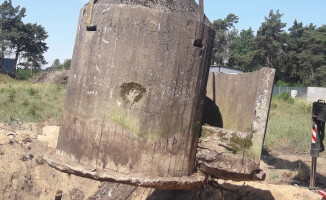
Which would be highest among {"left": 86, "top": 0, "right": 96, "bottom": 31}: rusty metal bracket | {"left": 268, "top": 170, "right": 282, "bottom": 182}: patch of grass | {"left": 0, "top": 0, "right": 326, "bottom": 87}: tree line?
{"left": 0, "top": 0, "right": 326, "bottom": 87}: tree line

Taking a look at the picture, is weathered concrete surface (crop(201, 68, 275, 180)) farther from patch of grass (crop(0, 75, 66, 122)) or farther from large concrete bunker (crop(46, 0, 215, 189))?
patch of grass (crop(0, 75, 66, 122))

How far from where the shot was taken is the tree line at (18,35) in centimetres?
4350

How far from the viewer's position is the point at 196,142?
3.83 m

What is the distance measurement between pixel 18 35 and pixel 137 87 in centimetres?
4316

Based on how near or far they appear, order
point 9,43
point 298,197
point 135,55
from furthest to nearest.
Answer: point 9,43 < point 298,197 < point 135,55

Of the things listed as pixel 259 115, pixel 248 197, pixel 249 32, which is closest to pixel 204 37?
pixel 259 115

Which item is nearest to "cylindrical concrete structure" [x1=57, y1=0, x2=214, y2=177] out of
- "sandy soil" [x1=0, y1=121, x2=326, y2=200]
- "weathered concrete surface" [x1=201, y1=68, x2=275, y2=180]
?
"weathered concrete surface" [x1=201, y1=68, x2=275, y2=180]

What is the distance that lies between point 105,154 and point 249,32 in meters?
64.7

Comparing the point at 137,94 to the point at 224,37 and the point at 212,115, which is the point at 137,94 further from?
the point at 224,37

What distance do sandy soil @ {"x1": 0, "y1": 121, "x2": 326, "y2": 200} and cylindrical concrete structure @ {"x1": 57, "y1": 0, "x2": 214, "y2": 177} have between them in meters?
3.24

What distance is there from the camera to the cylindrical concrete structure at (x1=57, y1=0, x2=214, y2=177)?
3.38 metres

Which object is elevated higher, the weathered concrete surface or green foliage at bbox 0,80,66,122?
the weathered concrete surface

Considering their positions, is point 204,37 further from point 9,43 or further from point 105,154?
point 9,43

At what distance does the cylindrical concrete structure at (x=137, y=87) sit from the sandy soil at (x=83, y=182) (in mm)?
3244
